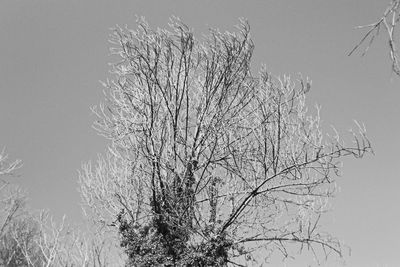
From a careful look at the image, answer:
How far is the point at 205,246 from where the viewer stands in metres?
8.77

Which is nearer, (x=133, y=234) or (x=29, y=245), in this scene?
(x=133, y=234)

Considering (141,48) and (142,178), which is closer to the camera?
(141,48)

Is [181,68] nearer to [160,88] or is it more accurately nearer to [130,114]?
[160,88]

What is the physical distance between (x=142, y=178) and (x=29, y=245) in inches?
539

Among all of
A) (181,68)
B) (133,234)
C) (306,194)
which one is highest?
(181,68)

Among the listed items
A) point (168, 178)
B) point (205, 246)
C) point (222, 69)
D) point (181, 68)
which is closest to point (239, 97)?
point (222, 69)

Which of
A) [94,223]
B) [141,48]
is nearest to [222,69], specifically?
[141,48]

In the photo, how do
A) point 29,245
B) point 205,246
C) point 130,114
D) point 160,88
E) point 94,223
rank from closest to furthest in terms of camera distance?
point 205,246
point 160,88
point 130,114
point 94,223
point 29,245

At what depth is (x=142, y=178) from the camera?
1022 centimetres

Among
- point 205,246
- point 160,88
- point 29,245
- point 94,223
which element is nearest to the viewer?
point 205,246

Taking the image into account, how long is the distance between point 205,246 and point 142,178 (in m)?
2.37

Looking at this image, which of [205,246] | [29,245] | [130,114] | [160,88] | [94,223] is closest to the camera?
[205,246]

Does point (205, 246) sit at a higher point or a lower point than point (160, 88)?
lower

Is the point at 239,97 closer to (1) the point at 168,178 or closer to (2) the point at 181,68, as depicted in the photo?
(2) the point at 181,68
